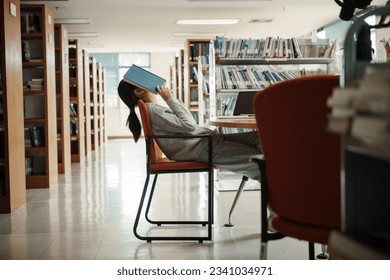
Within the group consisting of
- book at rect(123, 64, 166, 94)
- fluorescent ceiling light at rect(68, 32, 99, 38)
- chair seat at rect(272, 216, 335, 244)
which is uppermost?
fluorescent ceiling light at rect(68, 32, 99, 38)

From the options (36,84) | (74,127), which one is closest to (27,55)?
(36,84)

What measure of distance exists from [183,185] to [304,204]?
14.4 ft

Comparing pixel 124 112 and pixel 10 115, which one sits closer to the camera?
pixel 10 115

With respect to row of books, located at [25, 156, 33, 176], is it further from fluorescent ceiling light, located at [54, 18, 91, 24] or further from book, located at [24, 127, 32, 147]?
fluorescent ceiling light, located at [54, 18, 91, 24]

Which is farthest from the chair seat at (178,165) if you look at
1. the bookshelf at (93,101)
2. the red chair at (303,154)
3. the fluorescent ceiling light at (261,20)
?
the bookshelf at (93,101)

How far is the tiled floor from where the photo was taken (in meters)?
3.12

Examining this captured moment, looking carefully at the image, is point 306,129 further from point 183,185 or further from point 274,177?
point 183,185

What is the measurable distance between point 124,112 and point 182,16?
774cm

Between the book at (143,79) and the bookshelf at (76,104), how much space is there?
557cm

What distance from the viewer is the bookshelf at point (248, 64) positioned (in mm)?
5926

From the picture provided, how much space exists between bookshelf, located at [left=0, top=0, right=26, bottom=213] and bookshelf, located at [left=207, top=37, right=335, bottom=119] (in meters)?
2.15

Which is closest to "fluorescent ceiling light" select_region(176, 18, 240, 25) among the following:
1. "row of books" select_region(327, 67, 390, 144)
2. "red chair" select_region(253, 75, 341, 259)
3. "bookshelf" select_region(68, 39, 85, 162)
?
"bookshelf" select_region(68, 39, 85, 162)

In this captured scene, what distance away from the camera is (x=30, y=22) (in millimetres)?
6250

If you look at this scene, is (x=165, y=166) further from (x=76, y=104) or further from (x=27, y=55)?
(x=76, y=104)
